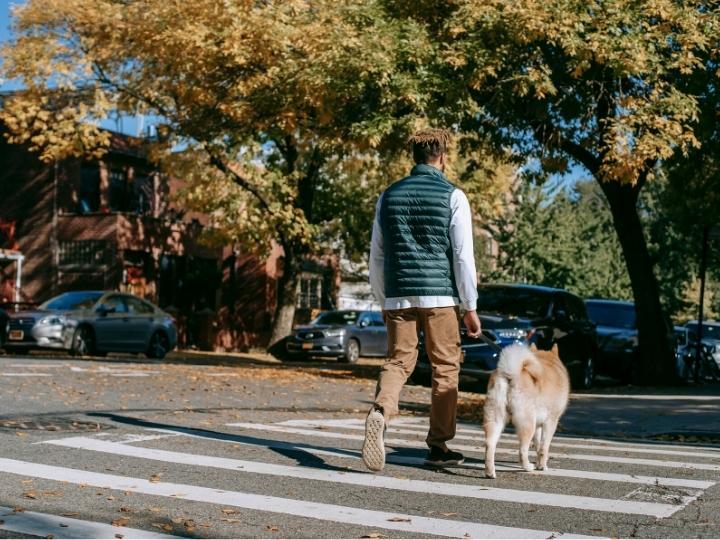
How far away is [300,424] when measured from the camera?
10016 mm

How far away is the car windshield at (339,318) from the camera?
108 ft

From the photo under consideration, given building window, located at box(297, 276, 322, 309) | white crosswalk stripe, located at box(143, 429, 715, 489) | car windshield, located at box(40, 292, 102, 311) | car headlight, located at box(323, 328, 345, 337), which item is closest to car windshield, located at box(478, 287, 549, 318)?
white crosswalk stripe, located at box(143, 429, 715, 489)

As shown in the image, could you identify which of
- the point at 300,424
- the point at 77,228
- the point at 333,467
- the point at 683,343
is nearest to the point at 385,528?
the point at 333,467

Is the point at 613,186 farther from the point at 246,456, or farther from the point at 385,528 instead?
the point at 385,528

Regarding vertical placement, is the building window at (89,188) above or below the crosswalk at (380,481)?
above

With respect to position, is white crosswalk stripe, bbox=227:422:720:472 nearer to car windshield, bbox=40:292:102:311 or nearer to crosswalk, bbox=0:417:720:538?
crosswalk, bbox=0:417:720:538

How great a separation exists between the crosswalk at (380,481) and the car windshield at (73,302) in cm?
1572

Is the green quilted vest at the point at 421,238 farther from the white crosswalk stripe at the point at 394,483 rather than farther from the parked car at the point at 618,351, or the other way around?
the parked car at the point at 618,351

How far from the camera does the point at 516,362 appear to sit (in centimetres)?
699

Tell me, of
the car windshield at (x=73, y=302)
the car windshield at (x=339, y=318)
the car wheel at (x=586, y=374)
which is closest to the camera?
the car wheel at (x=586, y=374)

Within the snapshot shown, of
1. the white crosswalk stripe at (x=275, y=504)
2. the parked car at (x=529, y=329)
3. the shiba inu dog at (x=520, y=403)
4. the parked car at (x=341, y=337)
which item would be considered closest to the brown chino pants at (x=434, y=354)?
the shiba inu dog at (x=520, y=403)

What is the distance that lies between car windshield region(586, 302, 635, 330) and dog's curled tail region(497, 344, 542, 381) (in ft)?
57.2

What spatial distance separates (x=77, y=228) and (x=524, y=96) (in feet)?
79.4

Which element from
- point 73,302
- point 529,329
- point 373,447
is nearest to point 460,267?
point 373,447
